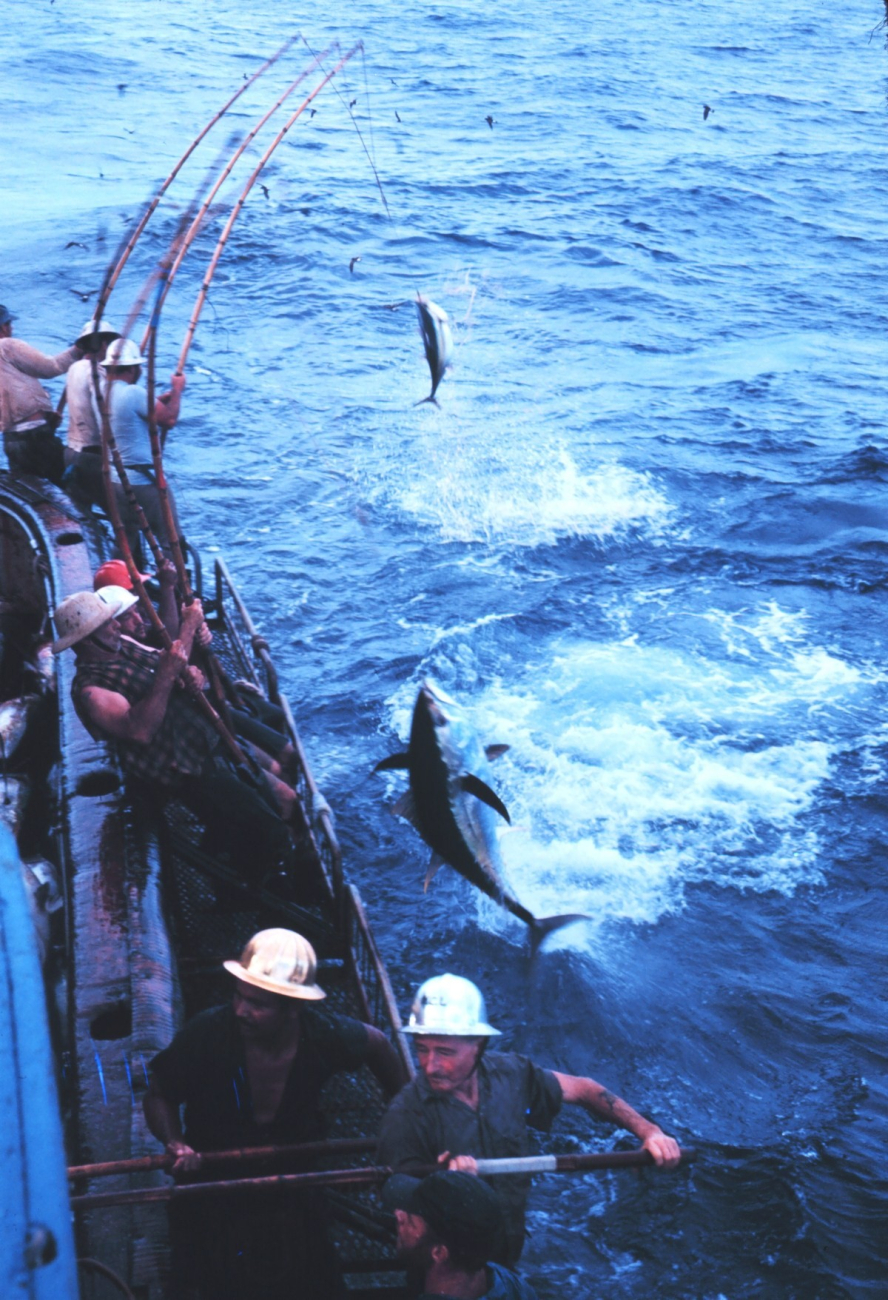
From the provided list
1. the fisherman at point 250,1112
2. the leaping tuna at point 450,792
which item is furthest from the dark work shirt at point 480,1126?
the leaping tuna at point 450,792

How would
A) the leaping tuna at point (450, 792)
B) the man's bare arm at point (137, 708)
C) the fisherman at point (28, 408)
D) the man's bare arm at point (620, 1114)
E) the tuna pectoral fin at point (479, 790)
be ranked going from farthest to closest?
the fisherman at point (28, 408), the man's bare arm at point (137, 708), the leaping tuna at point (450, 792), the tuna pectoral fin at point (479, 790), the man's bare arm at point (620, 1114)

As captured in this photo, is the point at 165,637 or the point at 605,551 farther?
the point at 605,551

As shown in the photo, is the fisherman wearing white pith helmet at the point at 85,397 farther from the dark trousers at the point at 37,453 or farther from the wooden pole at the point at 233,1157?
the wooden pole at the point at 233,1157

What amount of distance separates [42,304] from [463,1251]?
2343cm

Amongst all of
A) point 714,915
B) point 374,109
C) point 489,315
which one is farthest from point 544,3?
point 714,915

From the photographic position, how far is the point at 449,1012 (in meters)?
3.98

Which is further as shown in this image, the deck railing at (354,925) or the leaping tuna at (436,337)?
the leaping tuna at (436,337)

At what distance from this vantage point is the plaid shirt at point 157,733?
5.51 m

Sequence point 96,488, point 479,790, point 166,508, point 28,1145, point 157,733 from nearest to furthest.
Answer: point 28,1145, point 479,790, point 157,733, point 166,508, point 96,488

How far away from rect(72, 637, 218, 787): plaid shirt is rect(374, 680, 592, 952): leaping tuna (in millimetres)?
965

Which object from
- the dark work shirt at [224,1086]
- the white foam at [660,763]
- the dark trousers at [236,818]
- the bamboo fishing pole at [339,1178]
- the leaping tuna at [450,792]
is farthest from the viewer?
the white foam at [660,763]

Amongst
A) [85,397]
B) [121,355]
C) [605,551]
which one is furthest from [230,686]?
[605,551]

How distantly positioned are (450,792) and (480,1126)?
1523 millimetres

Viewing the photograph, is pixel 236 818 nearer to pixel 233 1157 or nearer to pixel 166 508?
pixel 166 508
